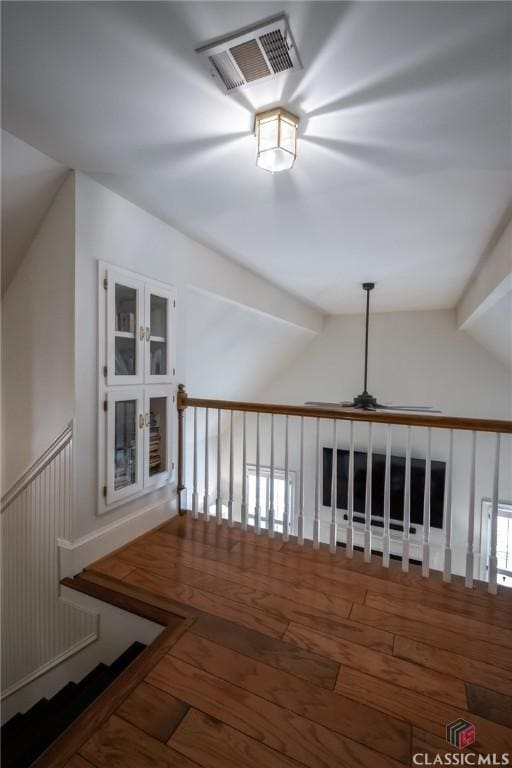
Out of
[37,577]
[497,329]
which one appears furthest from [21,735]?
[497,329]

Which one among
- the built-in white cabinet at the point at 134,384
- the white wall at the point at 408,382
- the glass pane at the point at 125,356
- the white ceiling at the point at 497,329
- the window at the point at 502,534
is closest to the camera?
the built-in white cabinet at the point at 134,384

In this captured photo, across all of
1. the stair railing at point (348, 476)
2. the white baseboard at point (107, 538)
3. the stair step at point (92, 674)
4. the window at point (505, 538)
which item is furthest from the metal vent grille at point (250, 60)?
the window at point (505, 538)

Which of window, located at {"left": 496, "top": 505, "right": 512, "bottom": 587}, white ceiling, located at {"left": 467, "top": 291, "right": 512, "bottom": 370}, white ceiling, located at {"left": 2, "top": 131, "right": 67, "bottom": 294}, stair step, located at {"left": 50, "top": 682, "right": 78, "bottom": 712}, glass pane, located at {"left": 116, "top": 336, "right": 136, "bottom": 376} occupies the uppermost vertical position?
white ceiling, located at {"left": 2, "top": 131, "right": 67, "bottom": 294}

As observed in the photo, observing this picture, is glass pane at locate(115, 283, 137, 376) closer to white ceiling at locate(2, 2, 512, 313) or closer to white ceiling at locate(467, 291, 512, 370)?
white ceiling at locate(2, 2, 512, 313)

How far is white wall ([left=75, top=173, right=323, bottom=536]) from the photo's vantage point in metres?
2.02

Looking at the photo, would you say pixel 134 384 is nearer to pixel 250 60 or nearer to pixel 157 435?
pixel 157 435

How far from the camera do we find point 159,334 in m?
2.64

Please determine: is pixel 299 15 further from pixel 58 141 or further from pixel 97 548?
pixel 97 548

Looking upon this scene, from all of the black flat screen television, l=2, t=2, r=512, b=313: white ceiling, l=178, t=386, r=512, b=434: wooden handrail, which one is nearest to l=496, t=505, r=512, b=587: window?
the black flat screen television

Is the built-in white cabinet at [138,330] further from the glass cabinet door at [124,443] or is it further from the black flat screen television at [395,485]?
the black flat screen television at [395,485]

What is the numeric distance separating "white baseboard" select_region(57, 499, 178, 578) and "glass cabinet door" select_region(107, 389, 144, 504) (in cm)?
21

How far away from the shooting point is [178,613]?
1770 millimetres

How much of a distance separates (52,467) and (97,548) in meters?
0.60

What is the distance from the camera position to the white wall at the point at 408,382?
496 centimetres
